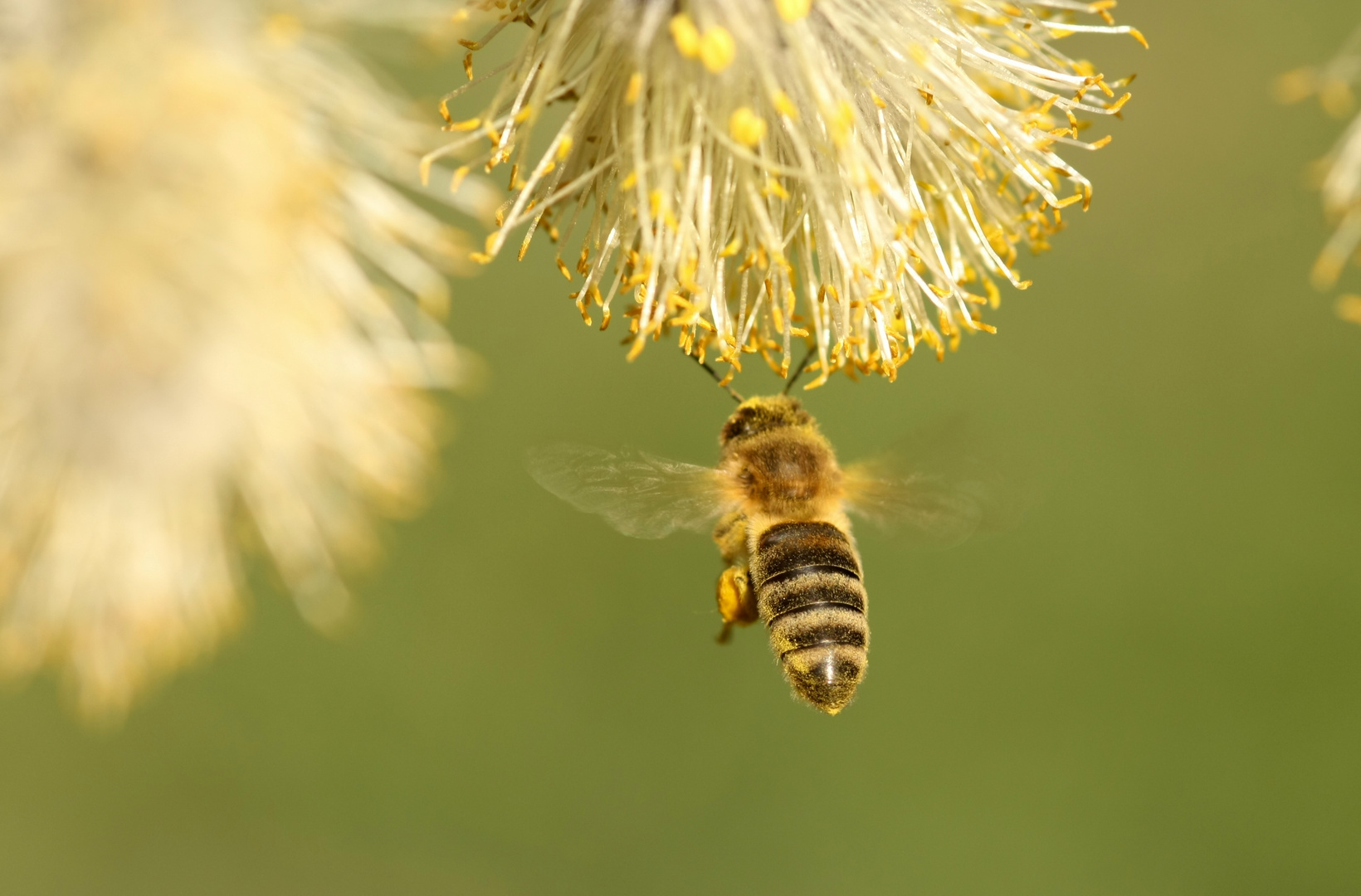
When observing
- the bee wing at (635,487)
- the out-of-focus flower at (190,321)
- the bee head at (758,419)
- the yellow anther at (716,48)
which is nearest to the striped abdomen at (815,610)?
the bee wing at (635,487)

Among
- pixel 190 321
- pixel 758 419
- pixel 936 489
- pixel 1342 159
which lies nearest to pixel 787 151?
pixel 758 419

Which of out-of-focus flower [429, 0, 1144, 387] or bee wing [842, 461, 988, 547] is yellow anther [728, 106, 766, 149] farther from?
bee wing [842, 461, 988, 547]

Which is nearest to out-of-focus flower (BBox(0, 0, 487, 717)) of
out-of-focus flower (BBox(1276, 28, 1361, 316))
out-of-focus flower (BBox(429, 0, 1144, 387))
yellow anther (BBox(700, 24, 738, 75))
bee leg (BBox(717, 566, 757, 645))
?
out-of-focus flower (BBox(429, 0, 1144, 387))

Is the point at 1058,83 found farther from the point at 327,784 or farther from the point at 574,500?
the point at 327,784

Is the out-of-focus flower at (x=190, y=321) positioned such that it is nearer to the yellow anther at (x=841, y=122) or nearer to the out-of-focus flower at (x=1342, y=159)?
the yellow anther at (x=841, y=122)

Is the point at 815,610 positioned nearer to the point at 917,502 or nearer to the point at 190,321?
the point at 917,502

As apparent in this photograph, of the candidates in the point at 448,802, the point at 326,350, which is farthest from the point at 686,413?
the point at 326,350
